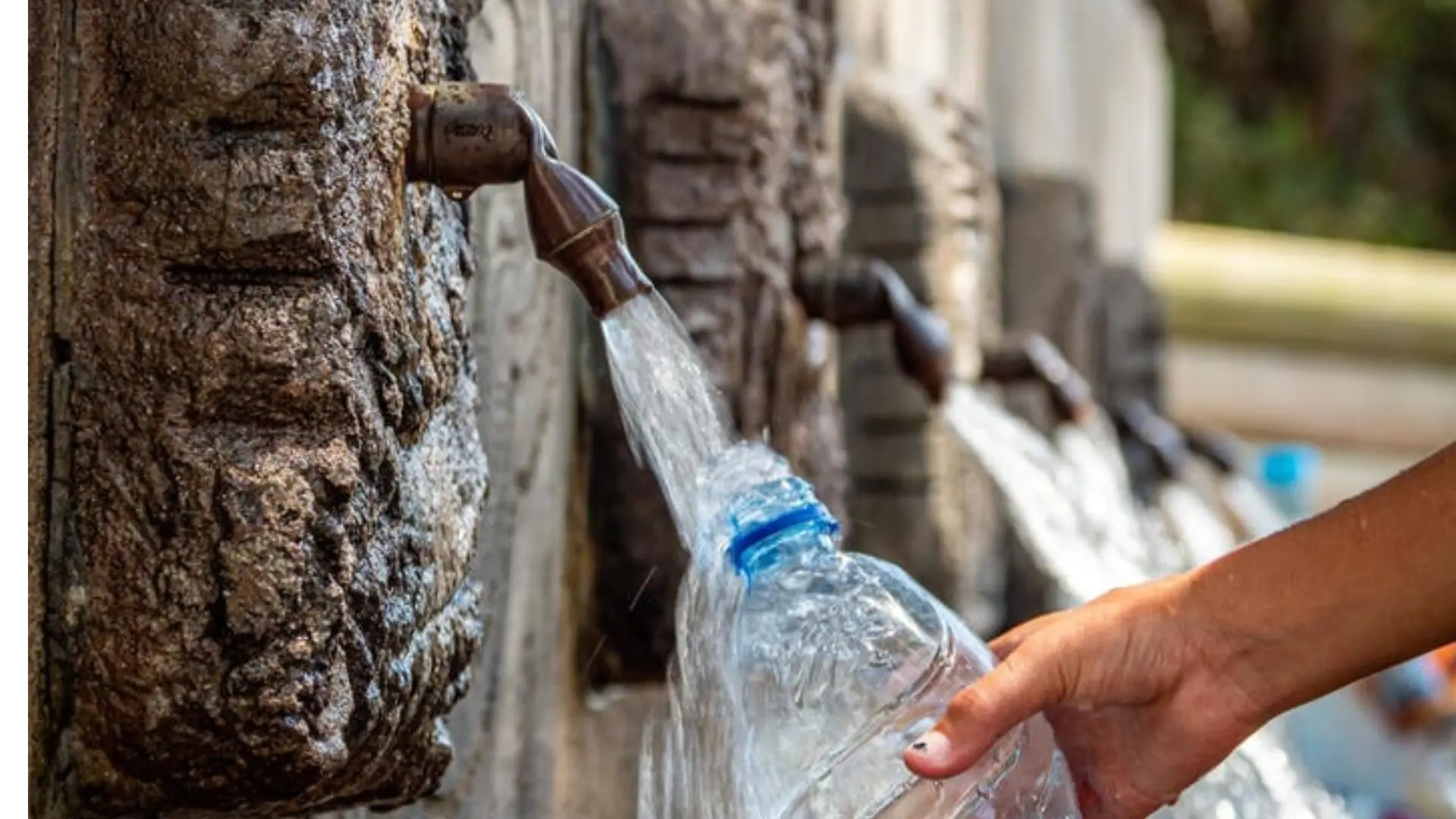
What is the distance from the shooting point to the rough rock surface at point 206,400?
1101mm

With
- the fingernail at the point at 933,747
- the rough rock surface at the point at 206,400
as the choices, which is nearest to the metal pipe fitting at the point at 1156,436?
the fingernail at the point at 933,747

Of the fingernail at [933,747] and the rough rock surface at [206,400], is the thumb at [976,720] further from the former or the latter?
the rough rock surface at [206,400]

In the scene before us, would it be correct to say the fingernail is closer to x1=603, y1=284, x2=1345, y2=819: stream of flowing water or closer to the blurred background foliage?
x1=603, y1=284, x2=1345, y2=819: stream of flowing water

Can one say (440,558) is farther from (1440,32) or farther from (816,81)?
(1440,32)

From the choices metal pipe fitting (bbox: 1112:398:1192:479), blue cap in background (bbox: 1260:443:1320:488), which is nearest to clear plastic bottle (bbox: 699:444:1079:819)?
metal pipe fitting (bbox: 1112:398:1192:479)

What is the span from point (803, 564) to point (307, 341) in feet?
1.08

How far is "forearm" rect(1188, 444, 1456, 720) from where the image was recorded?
1384 mm

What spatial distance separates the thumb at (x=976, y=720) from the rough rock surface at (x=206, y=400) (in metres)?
0.30

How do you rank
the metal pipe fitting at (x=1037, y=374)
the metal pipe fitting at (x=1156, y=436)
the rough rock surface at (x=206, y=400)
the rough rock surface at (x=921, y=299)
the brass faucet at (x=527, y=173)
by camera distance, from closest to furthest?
the rough rock surface at (x=206, y=400) < the brass faucet at (x=527, y=173) < the rough rock surface at (x=921, y=299) < the metal pipe fitting at (x=1037, y=374) < the metal pipe fitting at (x=1156, y=436)

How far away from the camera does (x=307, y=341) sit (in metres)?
1.11

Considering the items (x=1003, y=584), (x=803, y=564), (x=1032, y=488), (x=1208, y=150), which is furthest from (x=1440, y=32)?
(x=803, y=564)

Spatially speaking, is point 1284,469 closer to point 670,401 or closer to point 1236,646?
point 1236,646

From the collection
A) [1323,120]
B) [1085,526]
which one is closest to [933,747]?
[1085,526]

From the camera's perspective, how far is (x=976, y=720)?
1.29m
